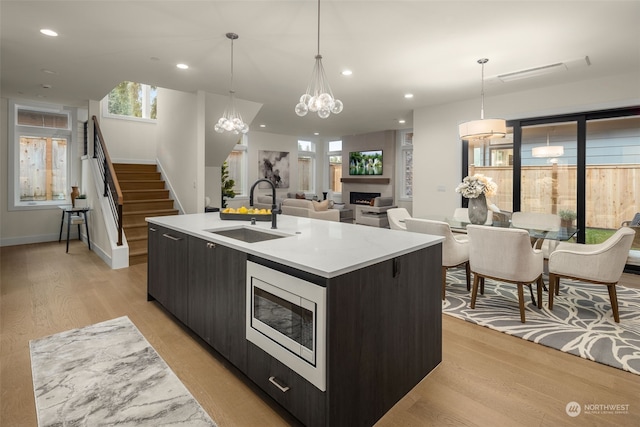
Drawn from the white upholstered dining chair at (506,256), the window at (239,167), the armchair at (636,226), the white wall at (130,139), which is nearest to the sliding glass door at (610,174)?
the armchair at (636,226)

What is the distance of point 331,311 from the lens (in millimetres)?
1406

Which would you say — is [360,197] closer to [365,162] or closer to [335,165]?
[365,162]

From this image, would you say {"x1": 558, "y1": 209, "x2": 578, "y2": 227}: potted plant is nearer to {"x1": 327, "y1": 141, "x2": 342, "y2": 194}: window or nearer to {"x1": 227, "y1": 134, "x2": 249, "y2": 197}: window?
{"x1": 327, "y1": 141, "x2": 342, "y2": 194}: window

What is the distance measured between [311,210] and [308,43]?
3543 mm

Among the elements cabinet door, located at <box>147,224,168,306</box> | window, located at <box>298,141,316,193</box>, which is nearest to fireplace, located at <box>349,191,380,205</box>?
window, located at <box>298,141,316,193</box>

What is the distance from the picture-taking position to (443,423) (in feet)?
5.52

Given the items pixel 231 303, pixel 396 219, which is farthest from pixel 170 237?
pixel 396 219

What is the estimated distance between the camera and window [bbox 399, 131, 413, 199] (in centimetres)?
966

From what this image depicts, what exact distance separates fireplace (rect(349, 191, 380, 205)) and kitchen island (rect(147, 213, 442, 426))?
25.7 ft

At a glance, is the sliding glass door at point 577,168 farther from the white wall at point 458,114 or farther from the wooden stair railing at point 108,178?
the wooden stair railing at point 108,178

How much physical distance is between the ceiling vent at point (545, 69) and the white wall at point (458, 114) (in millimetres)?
862

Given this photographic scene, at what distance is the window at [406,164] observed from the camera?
9.66 meters

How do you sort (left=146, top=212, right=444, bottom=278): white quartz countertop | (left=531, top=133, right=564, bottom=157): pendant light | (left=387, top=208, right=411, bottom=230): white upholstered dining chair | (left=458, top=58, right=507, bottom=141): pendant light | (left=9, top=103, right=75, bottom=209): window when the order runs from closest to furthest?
(left=146, top=212, right=444, bottom=278): white quartz countertop < (left=458, top=58, right=507, bottom=141): pendant light < (left=387, top=208, right=411, bottom=230): white upholstered dining chair < (left=531, top=133, right=564, bottom=157): pendant light < (left=9, top=103, right=75, bottom=209): window

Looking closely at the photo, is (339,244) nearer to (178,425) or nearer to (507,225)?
(178,425)
